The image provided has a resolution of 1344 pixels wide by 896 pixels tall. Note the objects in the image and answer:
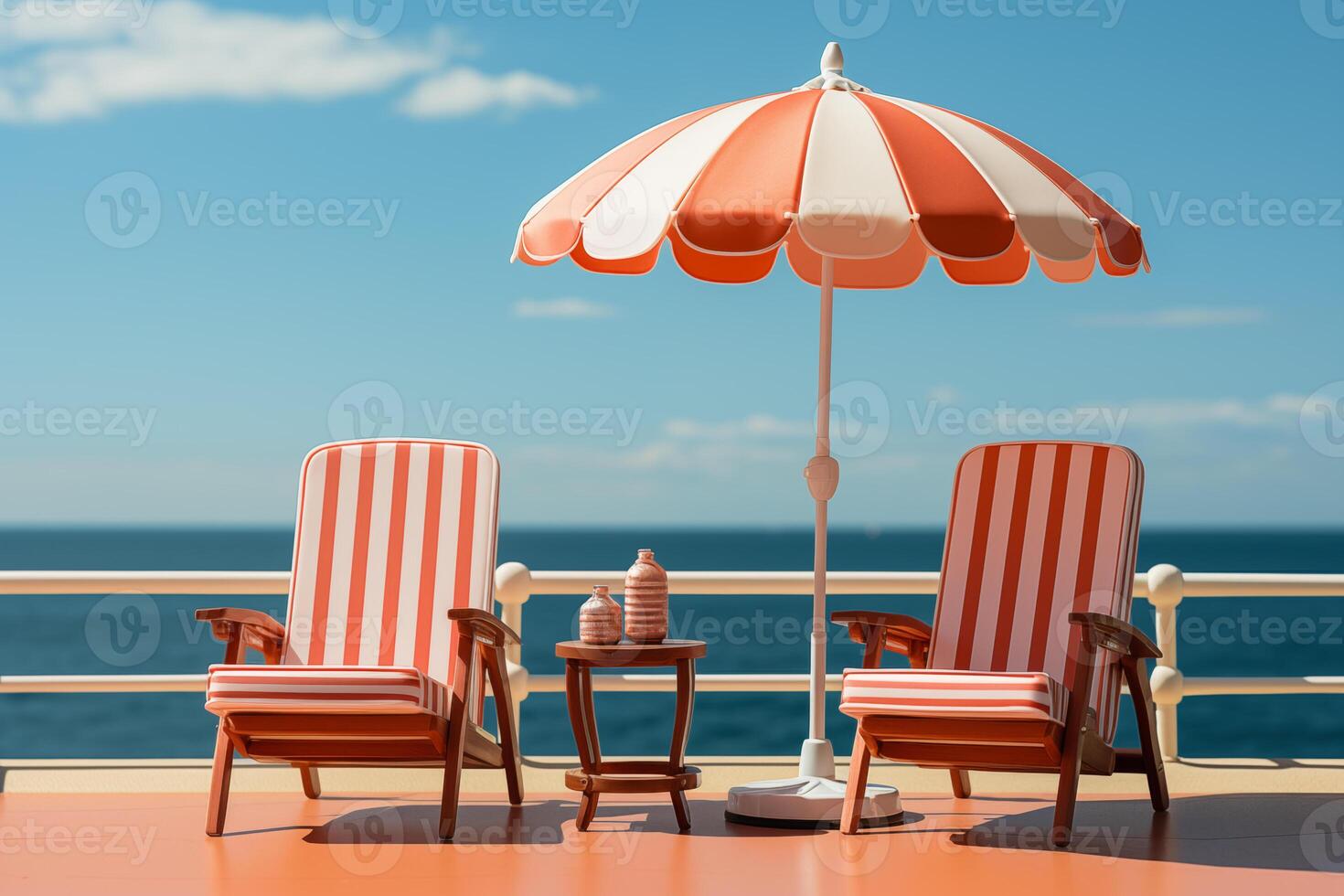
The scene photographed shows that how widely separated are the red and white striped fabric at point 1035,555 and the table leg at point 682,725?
2.69 ft

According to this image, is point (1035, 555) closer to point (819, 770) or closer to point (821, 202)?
point (819, 770)

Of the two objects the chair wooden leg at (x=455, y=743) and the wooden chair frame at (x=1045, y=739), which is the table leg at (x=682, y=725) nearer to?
the wooden chair frame at (x=1045, y=739)

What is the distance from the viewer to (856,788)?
4250 mm

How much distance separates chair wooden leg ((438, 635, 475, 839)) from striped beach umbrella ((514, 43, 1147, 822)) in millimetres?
826

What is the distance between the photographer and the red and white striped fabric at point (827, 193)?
391 cm

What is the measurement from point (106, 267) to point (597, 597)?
45419 mm

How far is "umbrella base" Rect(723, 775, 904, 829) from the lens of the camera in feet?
14.4

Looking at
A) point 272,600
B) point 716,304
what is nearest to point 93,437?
point 272,600

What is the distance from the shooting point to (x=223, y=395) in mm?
47375

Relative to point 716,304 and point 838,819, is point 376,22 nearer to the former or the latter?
point 838,819

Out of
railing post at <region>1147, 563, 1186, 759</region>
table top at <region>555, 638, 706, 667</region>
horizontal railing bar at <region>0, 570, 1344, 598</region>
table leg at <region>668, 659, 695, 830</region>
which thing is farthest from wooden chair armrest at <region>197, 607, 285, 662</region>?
railing post at <region>1147, 563, 1186, 759</region>

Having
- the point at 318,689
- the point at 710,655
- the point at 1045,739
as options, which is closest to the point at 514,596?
the point at 318,689

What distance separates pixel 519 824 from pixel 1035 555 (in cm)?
177

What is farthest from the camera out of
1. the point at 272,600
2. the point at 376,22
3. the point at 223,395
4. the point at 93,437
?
the point at 223,395
